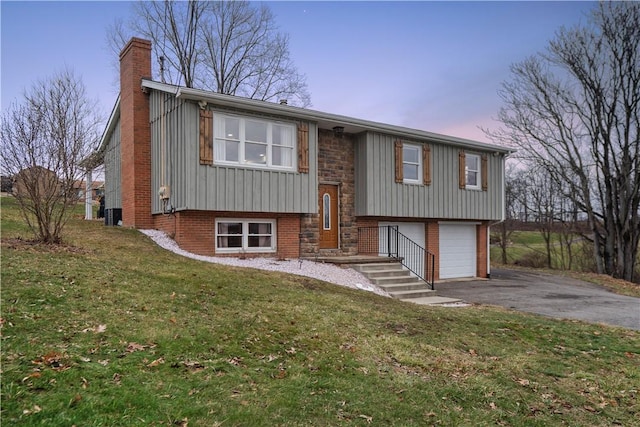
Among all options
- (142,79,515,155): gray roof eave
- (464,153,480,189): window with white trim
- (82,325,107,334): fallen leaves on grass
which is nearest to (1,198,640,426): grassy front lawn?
(82,325,107,334): fallen leaves on grass

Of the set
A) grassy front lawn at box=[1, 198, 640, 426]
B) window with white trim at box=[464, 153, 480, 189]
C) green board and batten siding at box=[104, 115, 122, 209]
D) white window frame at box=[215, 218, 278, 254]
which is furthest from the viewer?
window with white trim at box=[464, 153, 480, 189]

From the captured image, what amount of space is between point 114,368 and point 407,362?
126 inches

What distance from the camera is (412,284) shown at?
11609 mm

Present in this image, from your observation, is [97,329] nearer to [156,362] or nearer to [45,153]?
[156,362]

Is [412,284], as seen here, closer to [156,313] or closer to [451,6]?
[156,313]

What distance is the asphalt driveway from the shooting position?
32.3 feet

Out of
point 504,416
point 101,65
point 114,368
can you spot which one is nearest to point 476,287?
point 504,416

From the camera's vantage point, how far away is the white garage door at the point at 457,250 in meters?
16.2

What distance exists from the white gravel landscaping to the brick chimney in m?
1.68

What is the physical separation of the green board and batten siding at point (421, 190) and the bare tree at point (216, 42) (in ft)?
46.5

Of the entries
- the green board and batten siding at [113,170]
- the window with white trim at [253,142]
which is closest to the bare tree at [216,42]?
the green board and batten siding at [113,170]

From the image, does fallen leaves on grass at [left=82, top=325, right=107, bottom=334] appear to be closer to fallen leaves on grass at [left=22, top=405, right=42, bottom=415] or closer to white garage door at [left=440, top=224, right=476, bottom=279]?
fallen leaves on grass at [left=22, top=405, right=42, bottom=415]

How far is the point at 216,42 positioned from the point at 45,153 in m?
19.5

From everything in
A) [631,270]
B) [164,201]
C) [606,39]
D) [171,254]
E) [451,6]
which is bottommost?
[631,270]
